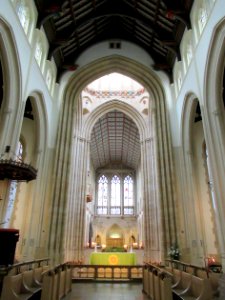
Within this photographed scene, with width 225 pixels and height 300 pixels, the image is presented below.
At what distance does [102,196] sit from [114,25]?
2429 centimetres

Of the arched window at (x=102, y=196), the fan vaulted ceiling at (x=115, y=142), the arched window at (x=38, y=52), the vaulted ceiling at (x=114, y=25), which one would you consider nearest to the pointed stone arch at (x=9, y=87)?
the arched window at (x=38, y=52)

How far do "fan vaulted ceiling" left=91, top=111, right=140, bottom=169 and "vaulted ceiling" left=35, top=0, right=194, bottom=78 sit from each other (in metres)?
8.73

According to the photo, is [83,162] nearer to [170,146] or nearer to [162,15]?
[170,146]

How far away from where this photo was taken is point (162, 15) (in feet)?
39.5

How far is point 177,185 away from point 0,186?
26.7ft

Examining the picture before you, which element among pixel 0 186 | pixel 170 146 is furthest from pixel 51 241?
pixel 170 146

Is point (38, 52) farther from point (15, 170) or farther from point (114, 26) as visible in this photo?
point (15, 170)

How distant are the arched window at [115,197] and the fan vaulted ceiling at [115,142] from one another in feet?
7.47

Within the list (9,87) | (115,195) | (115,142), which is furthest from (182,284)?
(115,195)

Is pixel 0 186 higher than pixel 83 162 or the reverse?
the reverse

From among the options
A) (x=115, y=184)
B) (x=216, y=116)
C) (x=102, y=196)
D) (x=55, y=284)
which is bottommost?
(x=55, y=284)

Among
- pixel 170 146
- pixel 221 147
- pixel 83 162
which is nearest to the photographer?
pixel 221 147

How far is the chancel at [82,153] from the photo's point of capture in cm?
766

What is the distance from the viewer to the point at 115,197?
3491 cm
